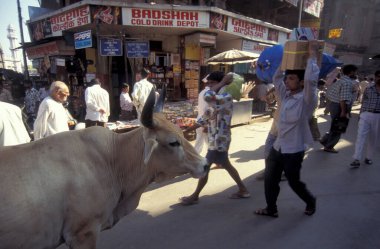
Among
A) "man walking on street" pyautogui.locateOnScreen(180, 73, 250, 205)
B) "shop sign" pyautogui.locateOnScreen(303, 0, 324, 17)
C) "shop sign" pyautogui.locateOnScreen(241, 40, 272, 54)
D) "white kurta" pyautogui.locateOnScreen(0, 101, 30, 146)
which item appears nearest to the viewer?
"white kurta" pyautogui.locateOnScreen(0, 101, 30, 146)

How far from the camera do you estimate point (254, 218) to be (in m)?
3.41

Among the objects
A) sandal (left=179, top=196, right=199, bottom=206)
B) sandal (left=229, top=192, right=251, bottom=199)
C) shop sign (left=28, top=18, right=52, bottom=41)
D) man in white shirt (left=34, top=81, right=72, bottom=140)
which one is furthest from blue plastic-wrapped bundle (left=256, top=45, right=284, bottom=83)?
shop sign (left=28, top=18, right=52, bottom=41)

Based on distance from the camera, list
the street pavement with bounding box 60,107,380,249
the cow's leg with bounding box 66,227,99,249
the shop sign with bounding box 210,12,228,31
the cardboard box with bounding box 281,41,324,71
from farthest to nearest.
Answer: the shop sign with bounding box 210,12,228,31, the street pavement with bounding box 60,107,380,249, the cardboard box with bounding box 281,41,324,71, the cow's leg with bounding box 66,227,99,249

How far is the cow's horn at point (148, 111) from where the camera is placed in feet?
5.84

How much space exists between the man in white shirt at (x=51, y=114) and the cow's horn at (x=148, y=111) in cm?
216

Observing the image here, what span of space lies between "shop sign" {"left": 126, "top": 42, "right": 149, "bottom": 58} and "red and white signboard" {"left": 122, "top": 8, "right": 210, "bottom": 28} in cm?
76

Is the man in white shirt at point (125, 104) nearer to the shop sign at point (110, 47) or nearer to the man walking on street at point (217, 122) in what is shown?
the shop sign at point (110, 47)

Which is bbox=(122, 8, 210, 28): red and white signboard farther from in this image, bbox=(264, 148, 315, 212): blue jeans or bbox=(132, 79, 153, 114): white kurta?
bbox=(264, 148, 315, 212): blue jeans

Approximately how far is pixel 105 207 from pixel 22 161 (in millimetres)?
607

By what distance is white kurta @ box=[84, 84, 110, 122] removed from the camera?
241 inches

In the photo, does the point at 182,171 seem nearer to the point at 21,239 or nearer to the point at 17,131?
the point at 21,239

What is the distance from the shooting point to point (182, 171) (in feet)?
7.07

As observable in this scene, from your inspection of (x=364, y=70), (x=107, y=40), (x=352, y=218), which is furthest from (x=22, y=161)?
(x=364, y=70)

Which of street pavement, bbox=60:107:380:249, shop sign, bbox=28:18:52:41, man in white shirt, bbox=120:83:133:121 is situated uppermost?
shop sign, bbox=28:18:52:41
